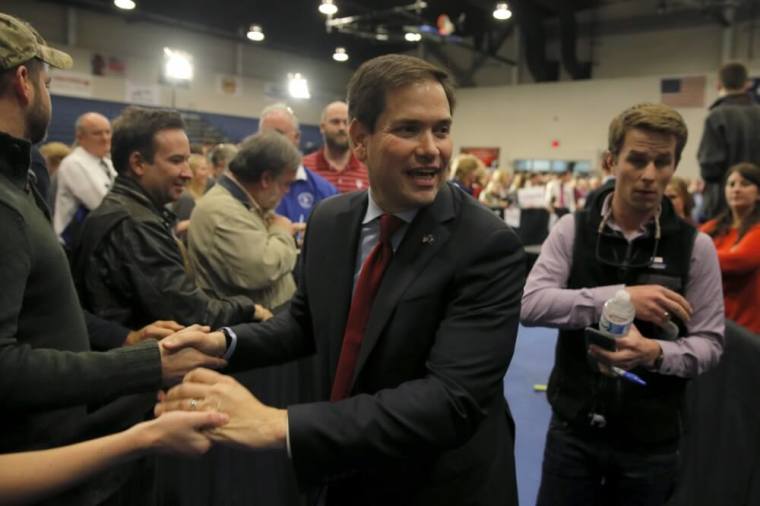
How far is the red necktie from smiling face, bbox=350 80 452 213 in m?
0.08

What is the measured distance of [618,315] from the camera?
63.2 inches

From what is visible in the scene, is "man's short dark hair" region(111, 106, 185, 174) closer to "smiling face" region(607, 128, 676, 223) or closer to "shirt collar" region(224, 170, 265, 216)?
"shirt collar" region(224, 170, 265, 216)

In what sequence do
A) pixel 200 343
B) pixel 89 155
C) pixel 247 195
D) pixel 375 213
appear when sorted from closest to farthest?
1. pixel 375 213
2. pixel 200 343
3. pixel 247 195
4. pixel 89 155

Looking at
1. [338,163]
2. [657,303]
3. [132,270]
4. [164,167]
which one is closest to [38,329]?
[132,270]

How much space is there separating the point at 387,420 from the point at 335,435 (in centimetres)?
10

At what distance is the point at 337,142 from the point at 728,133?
2672mm

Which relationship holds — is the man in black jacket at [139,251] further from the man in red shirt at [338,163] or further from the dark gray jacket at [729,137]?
the dark gray jacket at [729,137]

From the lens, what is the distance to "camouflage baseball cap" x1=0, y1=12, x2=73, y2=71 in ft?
4.67

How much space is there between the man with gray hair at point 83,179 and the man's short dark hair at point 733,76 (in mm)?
4247

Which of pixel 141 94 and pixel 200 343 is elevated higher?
pixel 141 94

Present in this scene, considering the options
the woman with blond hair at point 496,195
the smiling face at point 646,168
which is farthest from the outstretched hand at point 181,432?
the woman with blond hair at point 496,195

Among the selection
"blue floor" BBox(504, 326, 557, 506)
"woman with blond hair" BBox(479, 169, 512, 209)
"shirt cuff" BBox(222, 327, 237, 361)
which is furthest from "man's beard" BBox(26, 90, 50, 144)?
"woman with blond hair" BBox(479, 169, 512, 209)

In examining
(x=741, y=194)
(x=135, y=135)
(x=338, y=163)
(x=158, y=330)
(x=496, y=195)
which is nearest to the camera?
(x=158, y=330)

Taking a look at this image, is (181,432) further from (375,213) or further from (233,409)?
(375,213)
